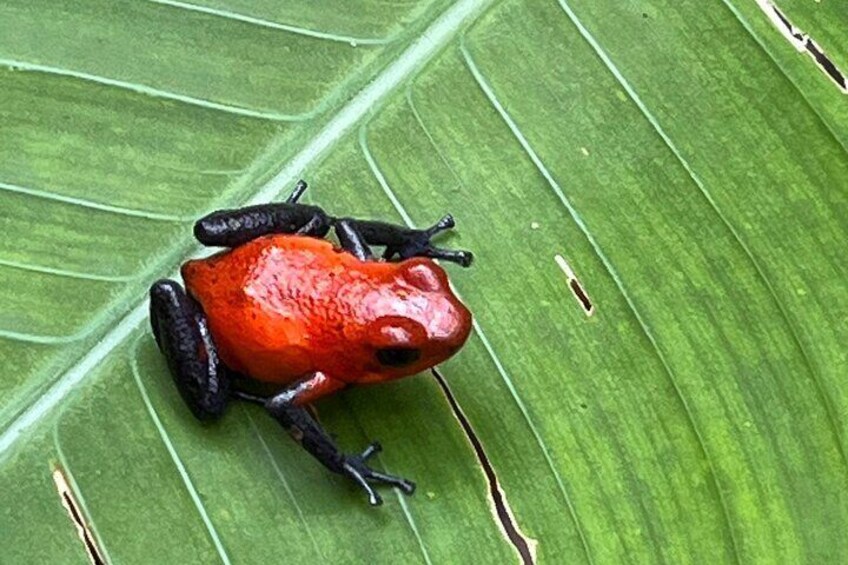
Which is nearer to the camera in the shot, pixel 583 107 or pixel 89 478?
pixel 89 478

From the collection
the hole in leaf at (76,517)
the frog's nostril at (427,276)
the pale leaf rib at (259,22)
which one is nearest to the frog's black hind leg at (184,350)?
the hole in leaf at (76,517)

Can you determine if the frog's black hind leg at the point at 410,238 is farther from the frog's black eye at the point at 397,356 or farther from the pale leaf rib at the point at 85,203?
the pale leaf rib at the point at 85,203

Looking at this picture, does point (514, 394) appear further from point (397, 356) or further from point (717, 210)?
point (717, 210)

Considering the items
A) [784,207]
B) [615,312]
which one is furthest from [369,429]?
[784,207]

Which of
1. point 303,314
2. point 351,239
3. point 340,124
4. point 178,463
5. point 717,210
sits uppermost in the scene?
point 717,210

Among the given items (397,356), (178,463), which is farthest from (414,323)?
A: (178,463)

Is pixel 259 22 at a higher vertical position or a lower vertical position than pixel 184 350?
higher

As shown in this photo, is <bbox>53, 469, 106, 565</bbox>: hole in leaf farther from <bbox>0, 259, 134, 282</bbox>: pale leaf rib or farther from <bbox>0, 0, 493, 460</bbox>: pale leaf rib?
<bbox>0, 259, 134, 282</bbox>: pale leaf rib

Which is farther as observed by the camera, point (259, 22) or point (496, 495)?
point (259, 22)

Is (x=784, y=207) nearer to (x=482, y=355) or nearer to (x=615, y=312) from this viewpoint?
(x=615, y=312)
